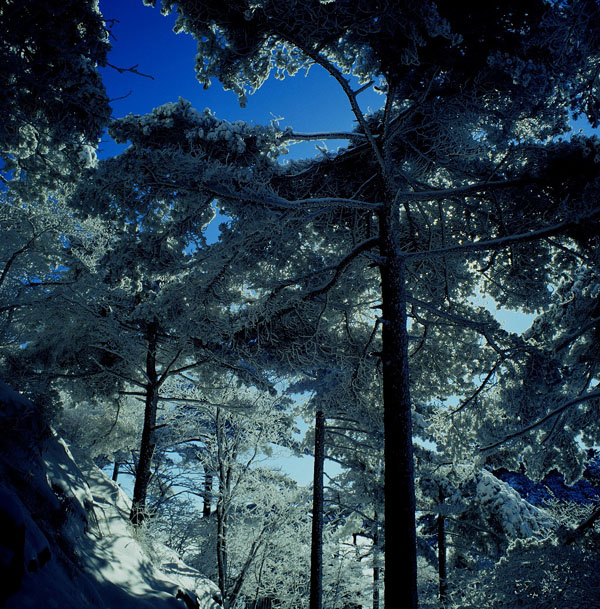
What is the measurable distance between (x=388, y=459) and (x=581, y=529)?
2.77 meters

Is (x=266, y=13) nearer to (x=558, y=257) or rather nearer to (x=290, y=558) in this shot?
(x=558, y=257)

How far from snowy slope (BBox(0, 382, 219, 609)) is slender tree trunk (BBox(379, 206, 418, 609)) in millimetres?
3269

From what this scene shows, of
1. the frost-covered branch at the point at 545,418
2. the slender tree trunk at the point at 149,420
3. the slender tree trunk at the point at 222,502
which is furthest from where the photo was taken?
the slender tree trunk at the point at 222,502

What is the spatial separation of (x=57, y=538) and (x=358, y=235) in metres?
7.21

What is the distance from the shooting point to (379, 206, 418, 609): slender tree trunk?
4.95 metres

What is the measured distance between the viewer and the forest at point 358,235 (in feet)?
16.8

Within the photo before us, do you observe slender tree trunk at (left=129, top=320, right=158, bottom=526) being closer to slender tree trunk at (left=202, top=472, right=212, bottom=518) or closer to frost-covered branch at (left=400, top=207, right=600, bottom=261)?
slender tree trunk at (left=202, top=472, right=212, bottom=518)

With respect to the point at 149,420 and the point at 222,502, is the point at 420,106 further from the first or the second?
the point at 222,502

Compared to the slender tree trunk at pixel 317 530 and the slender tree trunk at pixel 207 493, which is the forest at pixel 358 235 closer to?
the slender tree trunk at pixel 317 530

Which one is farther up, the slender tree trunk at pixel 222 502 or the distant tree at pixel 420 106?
the distant tree at pixel 420 106

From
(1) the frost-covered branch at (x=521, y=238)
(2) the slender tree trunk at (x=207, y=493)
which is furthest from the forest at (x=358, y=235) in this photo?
(2) the slender tree trunk at (x=207, y=493)

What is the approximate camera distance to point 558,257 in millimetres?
7211

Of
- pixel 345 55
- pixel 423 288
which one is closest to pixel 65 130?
pixel 345 55

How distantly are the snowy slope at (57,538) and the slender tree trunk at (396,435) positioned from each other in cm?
327
